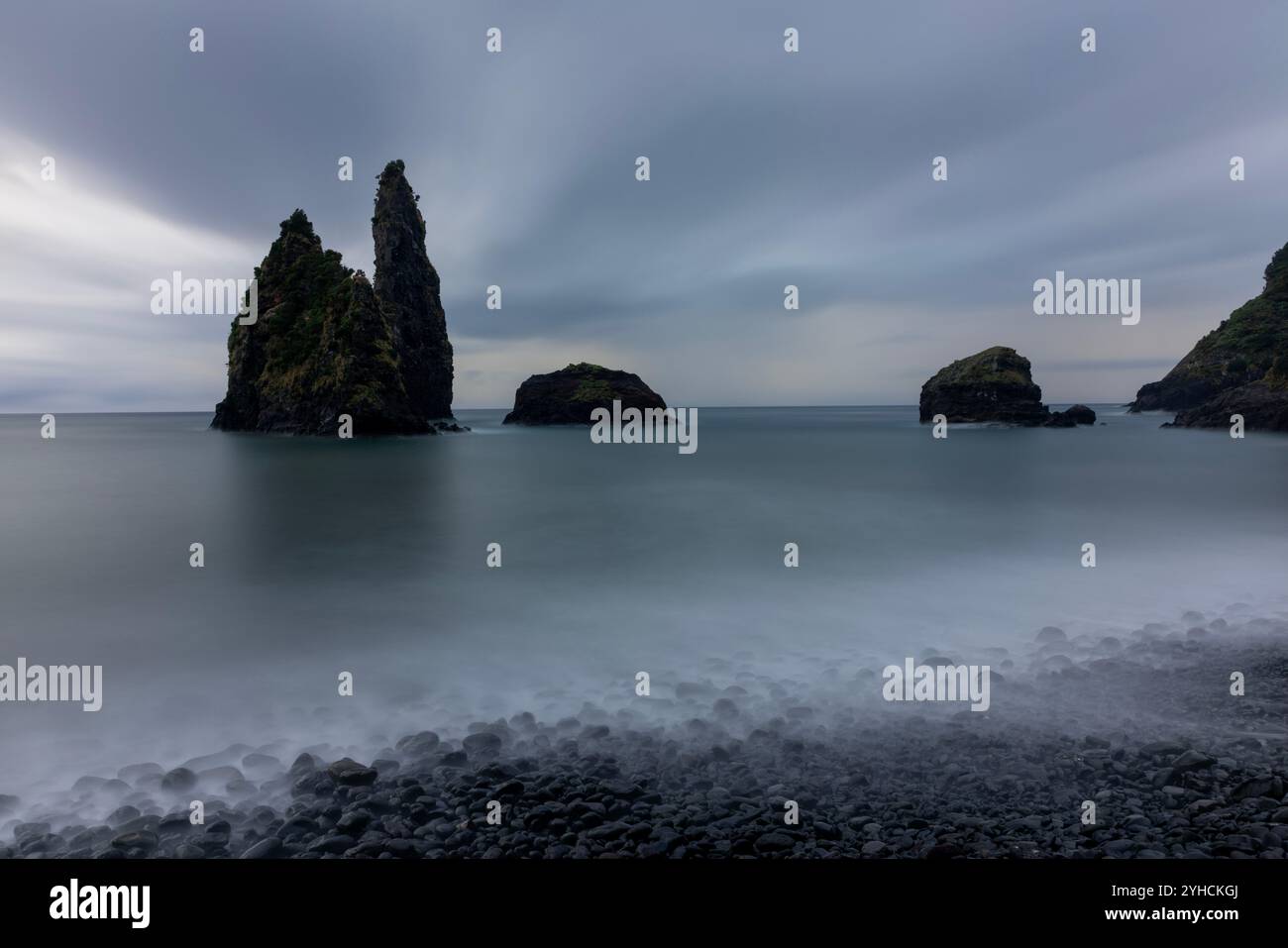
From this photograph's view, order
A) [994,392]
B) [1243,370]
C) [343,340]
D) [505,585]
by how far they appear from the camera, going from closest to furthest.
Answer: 1. [505,585]
2. [343,340]
3. [994,392]
4. [1243,370]

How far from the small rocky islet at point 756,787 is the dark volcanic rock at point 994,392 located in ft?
440

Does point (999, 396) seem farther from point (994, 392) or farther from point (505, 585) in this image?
point (505, 585)

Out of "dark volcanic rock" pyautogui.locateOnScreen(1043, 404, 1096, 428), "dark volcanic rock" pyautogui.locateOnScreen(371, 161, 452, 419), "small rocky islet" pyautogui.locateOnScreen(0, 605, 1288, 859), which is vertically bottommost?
"small rocky islet" pyautogui.locateOnScreen(0, 605, 1288, 859)

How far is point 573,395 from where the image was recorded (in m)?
146

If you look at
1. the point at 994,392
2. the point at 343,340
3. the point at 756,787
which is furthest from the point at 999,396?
the point at 756,787

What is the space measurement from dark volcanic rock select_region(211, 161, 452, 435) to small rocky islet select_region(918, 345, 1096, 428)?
340 feet

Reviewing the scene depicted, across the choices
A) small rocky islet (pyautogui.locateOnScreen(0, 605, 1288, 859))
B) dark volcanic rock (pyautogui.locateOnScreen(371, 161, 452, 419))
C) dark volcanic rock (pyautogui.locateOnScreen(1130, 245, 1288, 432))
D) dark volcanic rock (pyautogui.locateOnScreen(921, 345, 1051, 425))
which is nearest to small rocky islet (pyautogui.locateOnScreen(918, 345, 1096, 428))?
dark volcanic rock (pyautogui.locateOnScreen(921, 345, 1051, 425))

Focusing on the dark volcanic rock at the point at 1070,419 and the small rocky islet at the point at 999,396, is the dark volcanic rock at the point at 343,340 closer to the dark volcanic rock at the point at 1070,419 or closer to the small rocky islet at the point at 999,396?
the small rocky islet at the point at 999,396

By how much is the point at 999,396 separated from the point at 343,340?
11883 centimetres

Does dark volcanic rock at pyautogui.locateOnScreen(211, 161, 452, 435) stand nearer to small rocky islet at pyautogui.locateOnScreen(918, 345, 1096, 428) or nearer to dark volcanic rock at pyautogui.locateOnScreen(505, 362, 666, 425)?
dark volcanic rock at pyautogui.locateOnScreen(505, 362, 666, 425)

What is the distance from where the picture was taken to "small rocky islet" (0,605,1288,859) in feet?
19.3

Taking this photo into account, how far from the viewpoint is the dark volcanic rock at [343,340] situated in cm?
8206
